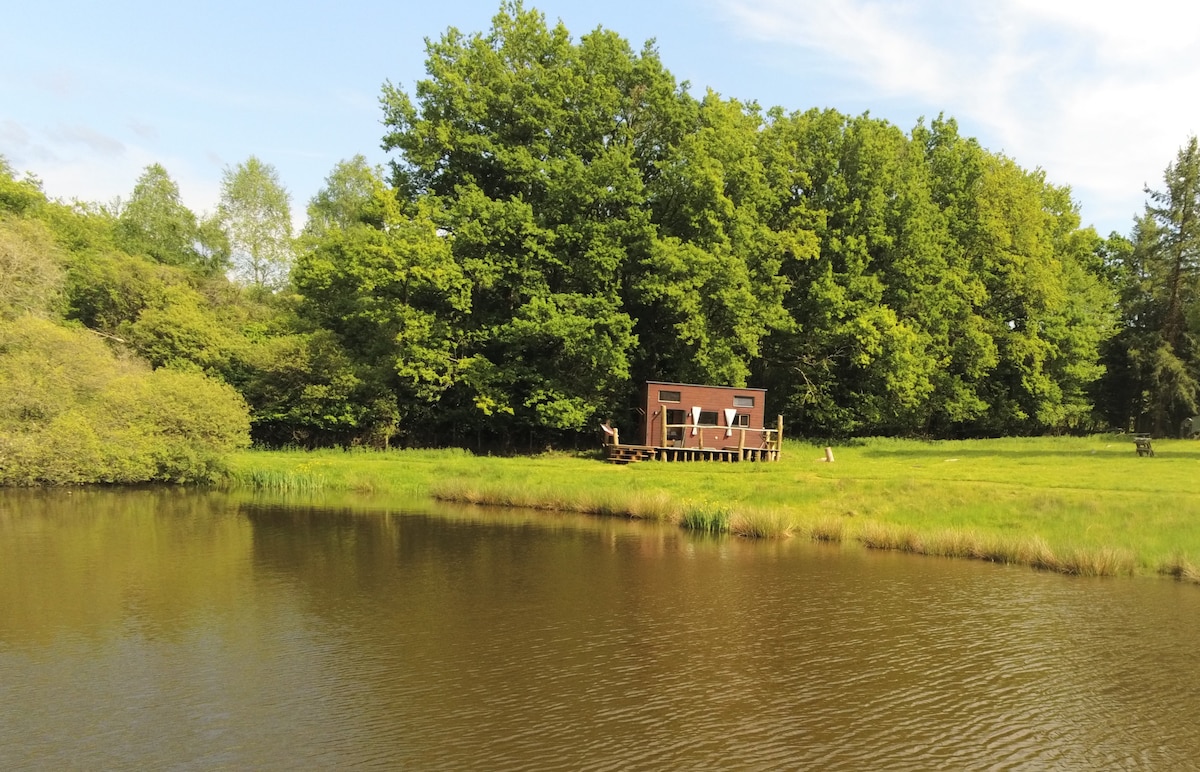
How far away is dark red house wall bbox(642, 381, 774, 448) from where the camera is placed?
116ft

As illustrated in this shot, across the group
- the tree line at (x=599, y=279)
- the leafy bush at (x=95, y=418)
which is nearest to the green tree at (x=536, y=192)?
the tree line at (x=599, y=279)

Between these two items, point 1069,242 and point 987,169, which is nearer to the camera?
point 987,169

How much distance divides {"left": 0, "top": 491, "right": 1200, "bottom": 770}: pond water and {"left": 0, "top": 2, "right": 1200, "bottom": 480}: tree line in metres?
21.1

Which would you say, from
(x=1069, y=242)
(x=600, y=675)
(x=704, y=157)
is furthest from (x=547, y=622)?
(x=1069, y=242)

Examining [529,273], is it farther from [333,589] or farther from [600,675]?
[600,675]

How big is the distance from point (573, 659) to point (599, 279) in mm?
30033

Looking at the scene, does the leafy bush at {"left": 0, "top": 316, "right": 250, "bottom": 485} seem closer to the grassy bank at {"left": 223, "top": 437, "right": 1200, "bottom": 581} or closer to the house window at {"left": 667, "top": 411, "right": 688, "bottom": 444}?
the grassy bank at {"left": 223, "top": 437, "right": 1200, "bottom": 581}

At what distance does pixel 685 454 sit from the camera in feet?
116

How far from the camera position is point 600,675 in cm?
967

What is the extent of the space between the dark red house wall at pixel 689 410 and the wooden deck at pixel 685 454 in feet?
1.09

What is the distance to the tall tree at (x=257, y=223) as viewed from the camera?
6175cm

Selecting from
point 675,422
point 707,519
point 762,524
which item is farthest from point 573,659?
point 675,422

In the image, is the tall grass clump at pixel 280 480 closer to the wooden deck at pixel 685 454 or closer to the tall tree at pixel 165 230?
the wooden deck at pixel 685 454

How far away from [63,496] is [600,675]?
2147 cm
